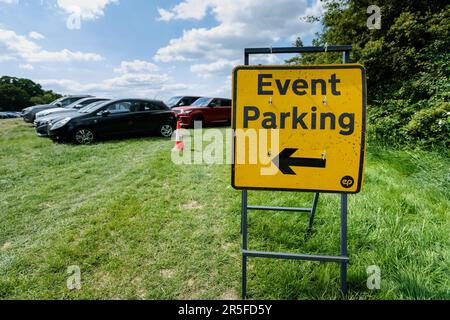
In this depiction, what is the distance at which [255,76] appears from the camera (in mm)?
1896

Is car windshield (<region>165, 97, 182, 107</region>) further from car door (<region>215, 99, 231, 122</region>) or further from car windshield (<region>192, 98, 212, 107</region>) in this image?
car door (<region>215, 99, 231, 122</region>)

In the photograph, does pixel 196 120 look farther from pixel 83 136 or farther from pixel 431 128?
pixel 431 128

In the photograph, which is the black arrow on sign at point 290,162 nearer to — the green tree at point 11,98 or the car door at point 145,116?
the car door at point 145,116

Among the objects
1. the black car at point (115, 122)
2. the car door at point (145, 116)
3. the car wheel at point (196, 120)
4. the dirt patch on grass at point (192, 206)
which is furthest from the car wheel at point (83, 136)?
the dirt patch on grass at point (192, 206)

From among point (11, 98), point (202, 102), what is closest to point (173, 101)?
point (202, 102)

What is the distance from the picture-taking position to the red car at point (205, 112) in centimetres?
1165

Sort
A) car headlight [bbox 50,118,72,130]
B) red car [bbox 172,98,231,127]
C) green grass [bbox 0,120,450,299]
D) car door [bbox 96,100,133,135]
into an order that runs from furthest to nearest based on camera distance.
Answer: red car [bbox 172,98,231,127] < car door [bbox 96,100,133,135] < car headlight [bbox 50,118,72,130] < green grass [bbox 0,120,450,299]

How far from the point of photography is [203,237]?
2.83 m

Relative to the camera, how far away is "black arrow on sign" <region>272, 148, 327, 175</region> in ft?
6.15

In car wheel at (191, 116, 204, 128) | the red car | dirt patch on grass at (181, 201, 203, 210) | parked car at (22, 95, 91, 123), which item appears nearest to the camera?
dirt patch on grass at (181, 201, 203, 210)

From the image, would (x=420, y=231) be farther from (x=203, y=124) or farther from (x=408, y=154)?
(x=203, y=124)

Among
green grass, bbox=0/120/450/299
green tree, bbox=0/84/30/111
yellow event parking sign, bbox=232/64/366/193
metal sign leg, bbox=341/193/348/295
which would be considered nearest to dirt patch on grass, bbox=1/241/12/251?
green grass, bbox=0/120/450/299
